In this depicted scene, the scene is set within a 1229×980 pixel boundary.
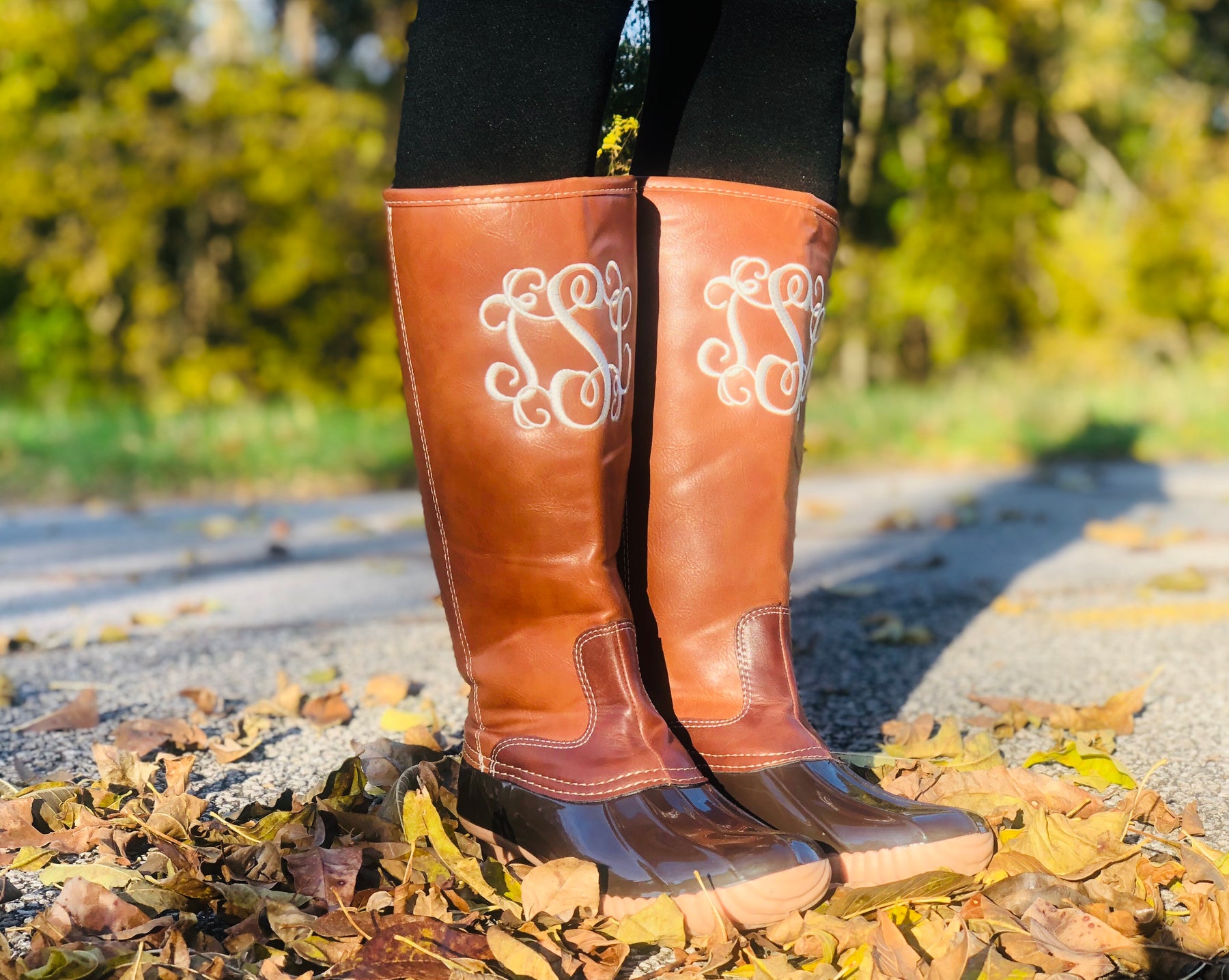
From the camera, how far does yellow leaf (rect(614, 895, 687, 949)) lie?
0.90m

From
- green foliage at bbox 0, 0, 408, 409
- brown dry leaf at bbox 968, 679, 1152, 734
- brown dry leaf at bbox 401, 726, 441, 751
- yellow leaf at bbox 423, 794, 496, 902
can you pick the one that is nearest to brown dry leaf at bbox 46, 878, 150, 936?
yellow leaf at bbox 423, 794, 496, 902

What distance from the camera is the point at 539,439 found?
1.05 meters

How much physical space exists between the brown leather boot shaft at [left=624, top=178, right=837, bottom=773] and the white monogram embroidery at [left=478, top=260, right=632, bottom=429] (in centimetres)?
13

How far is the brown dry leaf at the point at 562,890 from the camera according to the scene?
0.91 m

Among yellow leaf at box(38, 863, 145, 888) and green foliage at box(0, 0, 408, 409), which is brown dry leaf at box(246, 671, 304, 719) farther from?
green foliage at box(0, 0, 408, 409)

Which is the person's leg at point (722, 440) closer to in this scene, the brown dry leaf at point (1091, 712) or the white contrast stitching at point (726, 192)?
the white contrast stitching at point (726, 192)

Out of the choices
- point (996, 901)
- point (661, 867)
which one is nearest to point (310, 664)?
point (661, 867)

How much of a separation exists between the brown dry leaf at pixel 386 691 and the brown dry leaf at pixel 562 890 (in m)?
0.69

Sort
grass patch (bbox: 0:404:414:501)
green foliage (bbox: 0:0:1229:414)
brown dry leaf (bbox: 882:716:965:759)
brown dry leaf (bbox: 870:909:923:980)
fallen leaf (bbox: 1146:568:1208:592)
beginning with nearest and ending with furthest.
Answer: brown dry leaf (bbox: 870:909:923:980), brown dry leaf (bbox: 882:716:965:759), fallen leaf (bbox: 1146:568:1208:592), grass patch (bbox: 0:404:414:501), green foliage (bbox: 0:0:1229:414)

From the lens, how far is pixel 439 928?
0.87 meters

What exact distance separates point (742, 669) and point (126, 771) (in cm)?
64

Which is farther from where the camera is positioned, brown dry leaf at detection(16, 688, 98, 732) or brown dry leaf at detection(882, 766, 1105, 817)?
brown dry leaf at detection(16, 688, 98, 732)

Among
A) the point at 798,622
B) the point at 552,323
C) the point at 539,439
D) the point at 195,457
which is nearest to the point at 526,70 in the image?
the point at 552,323

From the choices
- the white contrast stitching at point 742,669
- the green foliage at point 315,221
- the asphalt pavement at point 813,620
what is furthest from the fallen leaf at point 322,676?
the green foliage at point 315,221
